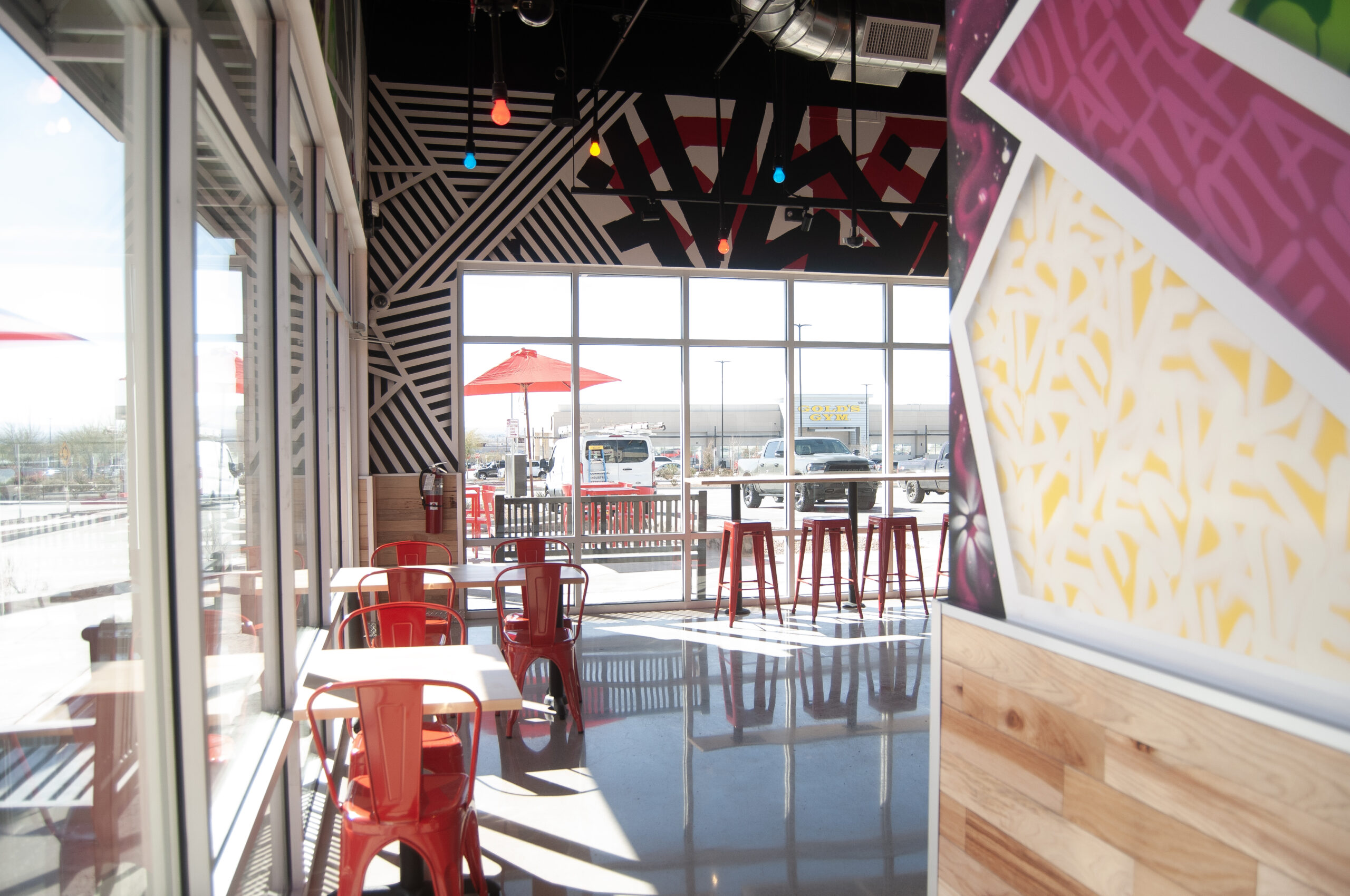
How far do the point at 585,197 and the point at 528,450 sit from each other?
2.31m

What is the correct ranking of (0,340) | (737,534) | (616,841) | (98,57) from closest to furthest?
1. (0,340)
2. (98,57)
3. (616,841)
4. (737,534)

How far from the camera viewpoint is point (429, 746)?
2900 millimetres

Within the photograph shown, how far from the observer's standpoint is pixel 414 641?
3.70 meters

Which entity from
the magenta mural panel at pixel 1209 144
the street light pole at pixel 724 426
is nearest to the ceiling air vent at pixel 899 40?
the street light pole at pixel 724 426

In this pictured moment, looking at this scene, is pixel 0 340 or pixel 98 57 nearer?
pixel 0 340

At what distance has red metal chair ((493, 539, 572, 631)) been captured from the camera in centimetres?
470

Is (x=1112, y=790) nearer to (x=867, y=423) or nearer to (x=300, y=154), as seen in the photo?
(x=300, y=154)

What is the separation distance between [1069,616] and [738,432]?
20.5 ft

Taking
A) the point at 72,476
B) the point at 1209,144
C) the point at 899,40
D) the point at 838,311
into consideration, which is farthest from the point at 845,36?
the point at 72,476

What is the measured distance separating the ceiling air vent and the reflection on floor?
426cm

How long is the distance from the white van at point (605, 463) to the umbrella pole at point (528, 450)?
0.13 m

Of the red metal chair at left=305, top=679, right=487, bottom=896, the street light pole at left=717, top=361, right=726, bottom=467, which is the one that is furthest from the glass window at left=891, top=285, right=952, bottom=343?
the red metal chair at left=305, top=679, right=487, bottom=896

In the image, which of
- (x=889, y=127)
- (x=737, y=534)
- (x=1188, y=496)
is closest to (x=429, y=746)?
(x=1188, y=496)

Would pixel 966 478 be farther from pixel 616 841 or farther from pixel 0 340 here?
pixel 616 841
